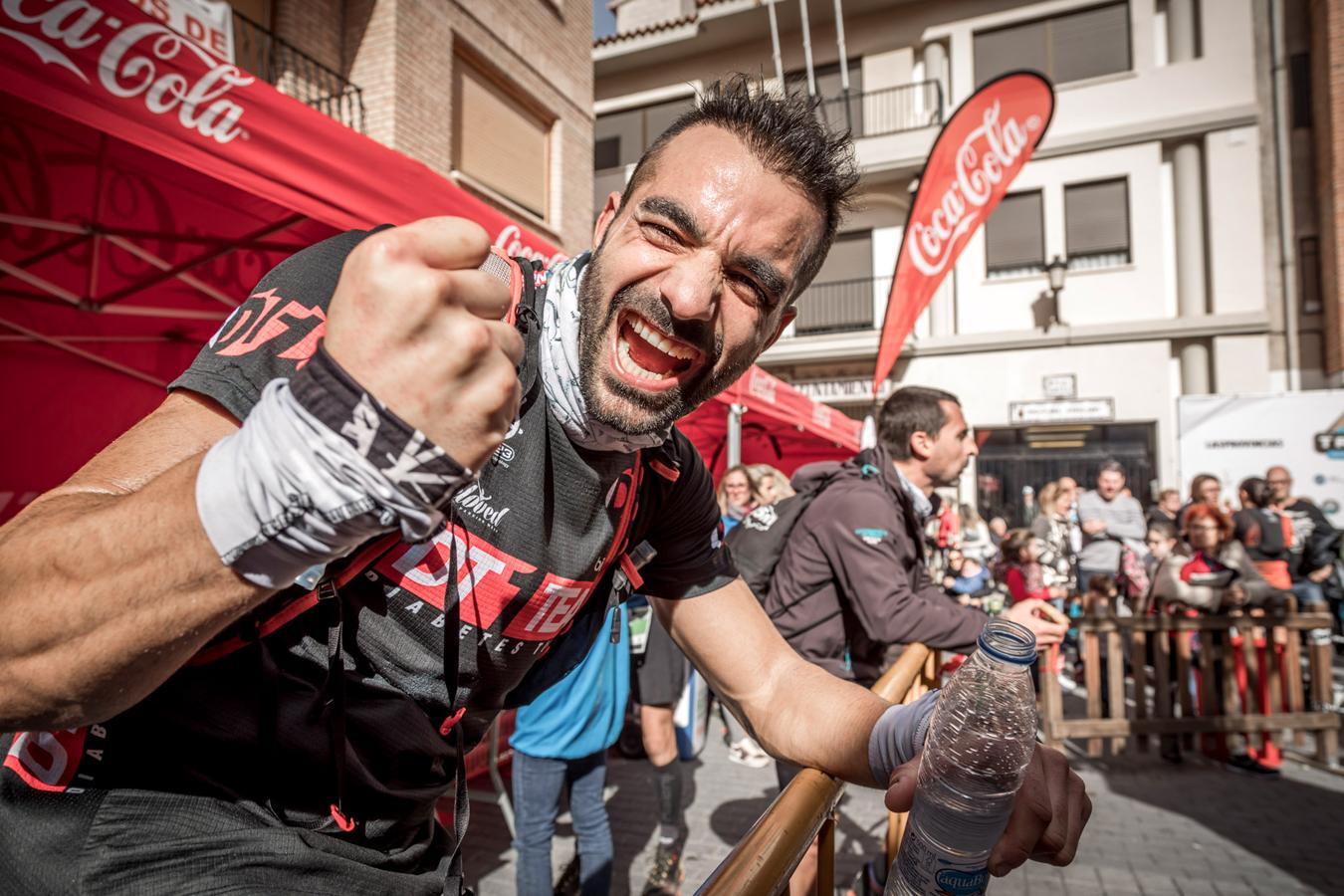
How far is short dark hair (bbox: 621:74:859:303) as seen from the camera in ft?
5.29

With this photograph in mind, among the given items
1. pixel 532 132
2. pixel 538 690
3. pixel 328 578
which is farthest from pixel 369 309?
pixel 532 132

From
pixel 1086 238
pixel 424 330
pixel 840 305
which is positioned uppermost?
pixel 1086 238

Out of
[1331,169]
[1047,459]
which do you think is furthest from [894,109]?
[1047,459]

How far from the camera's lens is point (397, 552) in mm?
1166

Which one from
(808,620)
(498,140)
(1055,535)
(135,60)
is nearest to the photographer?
(135,60)

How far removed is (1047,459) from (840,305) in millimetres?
6137

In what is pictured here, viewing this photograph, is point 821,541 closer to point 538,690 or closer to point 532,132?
point 538,690

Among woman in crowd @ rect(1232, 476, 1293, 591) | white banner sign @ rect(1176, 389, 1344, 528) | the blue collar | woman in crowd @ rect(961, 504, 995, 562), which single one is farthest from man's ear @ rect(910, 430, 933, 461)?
white banner sign @ rect(1176, 389, 1344, 528)

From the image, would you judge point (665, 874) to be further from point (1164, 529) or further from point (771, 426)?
point (1164, 529)

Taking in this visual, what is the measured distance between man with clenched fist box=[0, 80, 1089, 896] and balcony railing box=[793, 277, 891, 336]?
56.1 feet

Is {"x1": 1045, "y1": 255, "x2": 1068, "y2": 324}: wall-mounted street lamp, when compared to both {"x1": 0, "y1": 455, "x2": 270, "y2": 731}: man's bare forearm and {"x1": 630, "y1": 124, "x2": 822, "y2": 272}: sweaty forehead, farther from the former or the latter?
{"x1": 0, "y1": 455, "x2": 270, "y2": 731}: man's bare forearm

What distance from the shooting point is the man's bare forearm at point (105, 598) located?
0.66m

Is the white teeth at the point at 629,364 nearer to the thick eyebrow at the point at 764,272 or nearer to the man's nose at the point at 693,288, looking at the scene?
the man's nose at the point at 693,288

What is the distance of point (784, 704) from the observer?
5.51 feet
